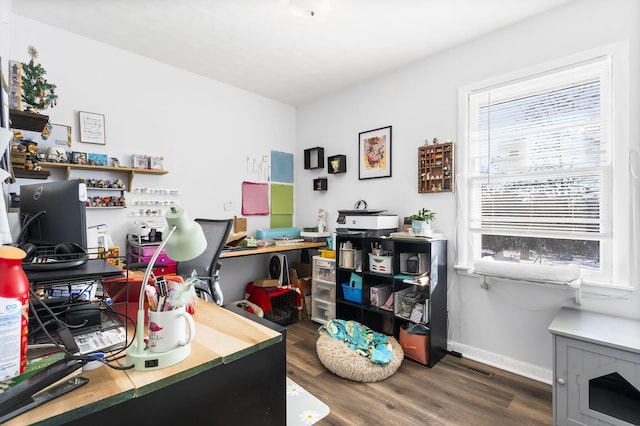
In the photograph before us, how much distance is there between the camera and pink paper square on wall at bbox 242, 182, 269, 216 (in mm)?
3715

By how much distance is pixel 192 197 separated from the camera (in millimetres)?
3281

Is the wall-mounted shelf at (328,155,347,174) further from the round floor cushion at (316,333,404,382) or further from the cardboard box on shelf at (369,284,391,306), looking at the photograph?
the round floor cushion at (316,333,404,382)

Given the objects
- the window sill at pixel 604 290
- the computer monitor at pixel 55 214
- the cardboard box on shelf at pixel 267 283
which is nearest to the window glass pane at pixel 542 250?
the window sill at pixel 604 290

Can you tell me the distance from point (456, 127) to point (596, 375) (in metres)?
1.94

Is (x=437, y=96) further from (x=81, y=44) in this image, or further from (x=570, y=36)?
(x=81, y=44)

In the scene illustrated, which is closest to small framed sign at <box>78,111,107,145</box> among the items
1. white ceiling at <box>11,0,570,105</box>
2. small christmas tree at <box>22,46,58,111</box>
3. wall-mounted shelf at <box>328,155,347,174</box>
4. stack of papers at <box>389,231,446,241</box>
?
small christmas tree at <box>22,46,58,111</box>

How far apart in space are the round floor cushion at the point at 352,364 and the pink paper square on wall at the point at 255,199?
1.86 metres

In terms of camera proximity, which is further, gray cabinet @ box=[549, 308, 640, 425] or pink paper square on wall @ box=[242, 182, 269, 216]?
pink paper square on wall @ box=[242, 182, 269, 216]

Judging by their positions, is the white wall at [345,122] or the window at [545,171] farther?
the white wall at [345,122]

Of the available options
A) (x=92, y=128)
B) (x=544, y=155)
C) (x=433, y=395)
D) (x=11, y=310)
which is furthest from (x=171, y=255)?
(x=544, y=155)

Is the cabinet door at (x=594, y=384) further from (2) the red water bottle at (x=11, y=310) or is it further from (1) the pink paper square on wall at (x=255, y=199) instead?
(1) the pink paper square on wall at (x=255, y=199)

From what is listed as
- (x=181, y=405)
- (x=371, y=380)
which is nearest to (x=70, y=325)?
(x=181, y=405)

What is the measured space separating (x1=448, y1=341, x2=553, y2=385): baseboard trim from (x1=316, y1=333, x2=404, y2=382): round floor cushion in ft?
1.98

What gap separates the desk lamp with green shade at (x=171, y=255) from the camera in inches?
31.5
